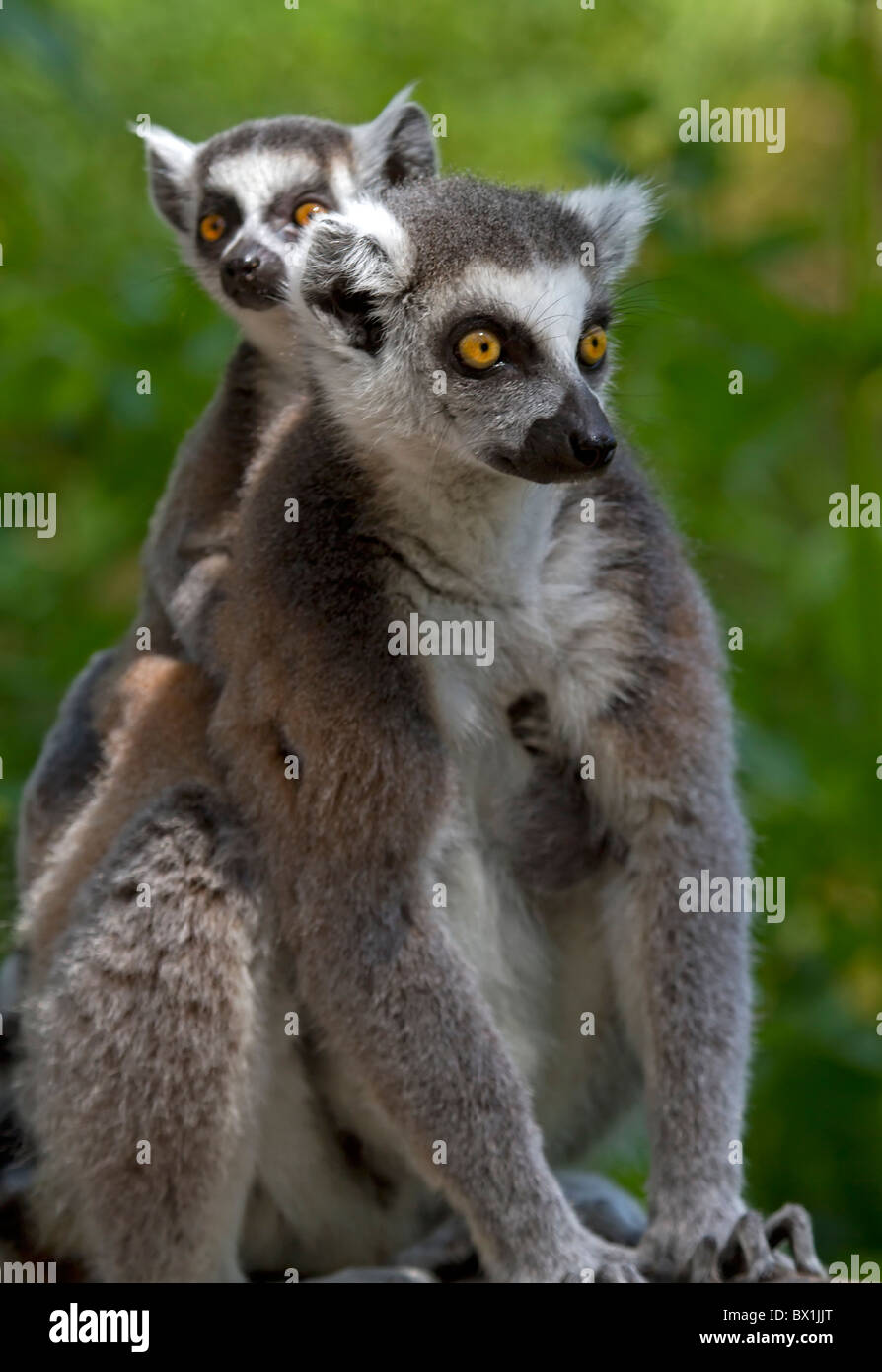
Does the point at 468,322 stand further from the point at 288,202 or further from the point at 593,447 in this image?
the point at 288,202

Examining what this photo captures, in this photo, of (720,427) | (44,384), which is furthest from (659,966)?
(44,384)

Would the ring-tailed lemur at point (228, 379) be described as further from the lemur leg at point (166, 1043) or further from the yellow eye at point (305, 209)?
the lemur leg at point (166, 1043)

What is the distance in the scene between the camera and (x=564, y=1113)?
186 inches

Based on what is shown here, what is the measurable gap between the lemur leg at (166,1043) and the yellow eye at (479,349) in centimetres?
123

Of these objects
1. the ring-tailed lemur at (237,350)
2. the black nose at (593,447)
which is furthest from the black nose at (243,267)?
the black nose at (593,447)

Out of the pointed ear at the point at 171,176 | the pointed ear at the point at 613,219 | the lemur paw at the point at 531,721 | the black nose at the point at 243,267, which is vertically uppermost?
the pointed ear at the point at 171,176

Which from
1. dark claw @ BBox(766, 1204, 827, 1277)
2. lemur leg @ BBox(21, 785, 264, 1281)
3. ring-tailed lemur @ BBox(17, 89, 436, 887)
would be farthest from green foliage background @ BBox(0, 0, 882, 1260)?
lemur leg @ BBox(21, 785, 264, 1281)

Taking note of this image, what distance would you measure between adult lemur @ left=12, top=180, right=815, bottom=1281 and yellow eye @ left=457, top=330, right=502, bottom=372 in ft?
0.05

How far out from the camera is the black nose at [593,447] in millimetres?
3691

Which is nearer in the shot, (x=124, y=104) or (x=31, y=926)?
(x=31, y=926)

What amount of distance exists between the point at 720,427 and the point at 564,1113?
8.38 ft

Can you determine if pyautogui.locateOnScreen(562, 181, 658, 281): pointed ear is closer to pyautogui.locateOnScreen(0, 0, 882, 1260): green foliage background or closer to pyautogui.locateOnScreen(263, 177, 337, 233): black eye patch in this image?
pyautogui.locateOnScreen(0, 0, 882, 1260): green foliage background

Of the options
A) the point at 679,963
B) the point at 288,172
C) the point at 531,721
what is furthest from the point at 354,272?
the point at 679,963

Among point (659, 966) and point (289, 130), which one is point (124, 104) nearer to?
point (289, 130)
